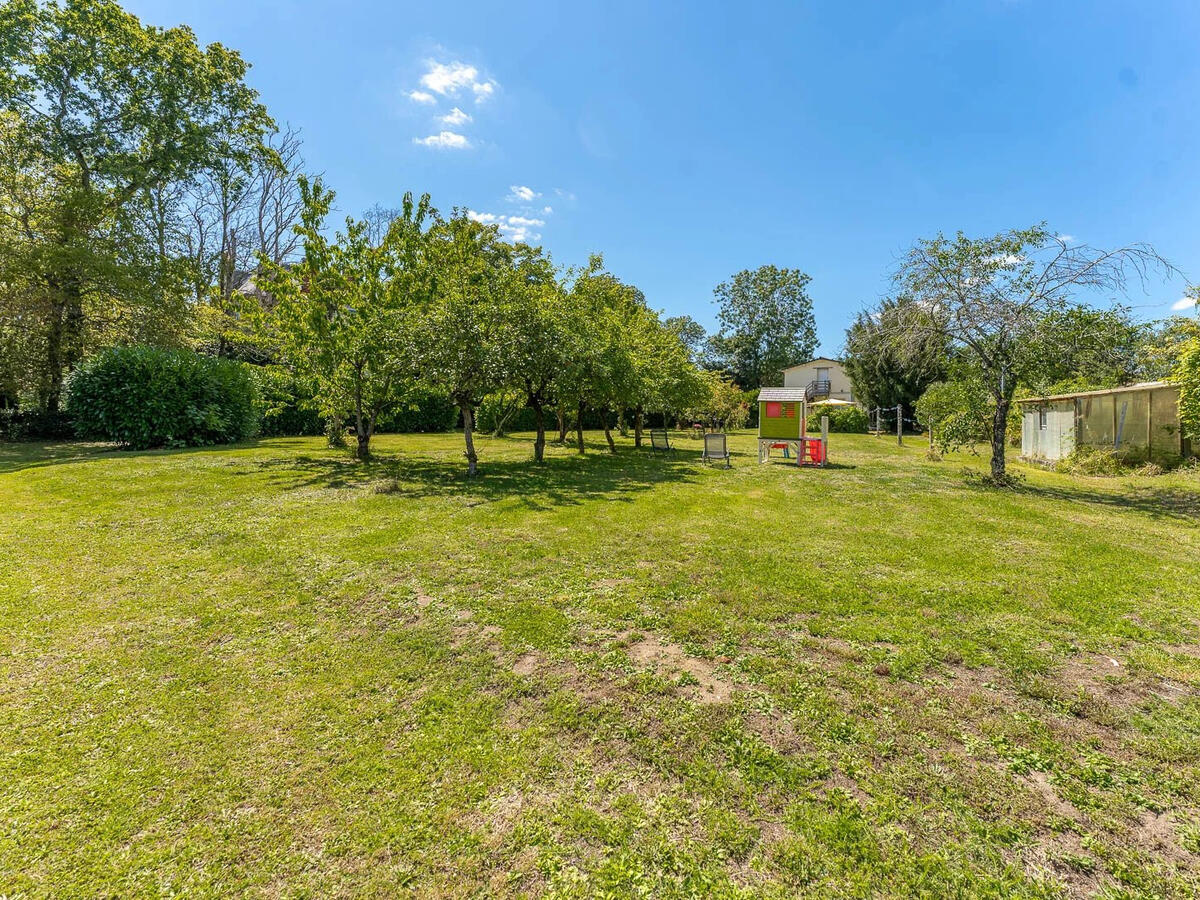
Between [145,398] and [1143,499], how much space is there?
2406 centimetres

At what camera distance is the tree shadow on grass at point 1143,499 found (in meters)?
7.81

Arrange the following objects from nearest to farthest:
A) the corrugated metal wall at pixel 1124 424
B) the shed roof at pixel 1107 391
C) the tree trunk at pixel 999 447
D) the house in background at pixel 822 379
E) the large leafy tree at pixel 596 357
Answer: the tree trunk at pixel 999 447, the shed roof at pixel 1107 391, the corrugated metal wall at pixel 1124 424, the large leafy tree at pixel 596 357, the house in background at pixel 822 379

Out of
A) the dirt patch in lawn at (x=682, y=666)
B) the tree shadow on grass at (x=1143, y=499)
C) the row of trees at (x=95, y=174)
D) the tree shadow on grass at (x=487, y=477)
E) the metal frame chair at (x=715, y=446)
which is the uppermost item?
the row of trees at (x=95, y=174)

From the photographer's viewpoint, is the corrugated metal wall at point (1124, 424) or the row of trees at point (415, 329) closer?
the row of trees at point (415, 329)

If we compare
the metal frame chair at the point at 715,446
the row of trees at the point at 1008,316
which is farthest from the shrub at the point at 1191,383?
the metal frame chair at the point at 715,446

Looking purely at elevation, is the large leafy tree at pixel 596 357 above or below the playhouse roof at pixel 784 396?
above

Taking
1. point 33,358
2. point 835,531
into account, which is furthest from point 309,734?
point 33,358

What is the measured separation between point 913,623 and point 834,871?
2650mm

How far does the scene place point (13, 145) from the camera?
16781 millimetres

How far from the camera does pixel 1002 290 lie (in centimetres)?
958

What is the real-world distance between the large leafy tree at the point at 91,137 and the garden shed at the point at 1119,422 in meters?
28.9

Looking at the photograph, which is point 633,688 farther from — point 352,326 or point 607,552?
point 352,326

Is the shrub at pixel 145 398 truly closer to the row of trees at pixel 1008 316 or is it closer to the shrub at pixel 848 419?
the row of trees at pixel 1008 316

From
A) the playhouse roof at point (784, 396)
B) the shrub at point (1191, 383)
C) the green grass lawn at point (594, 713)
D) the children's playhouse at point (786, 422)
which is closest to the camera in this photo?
the green grass lawn at point (594, 713)
